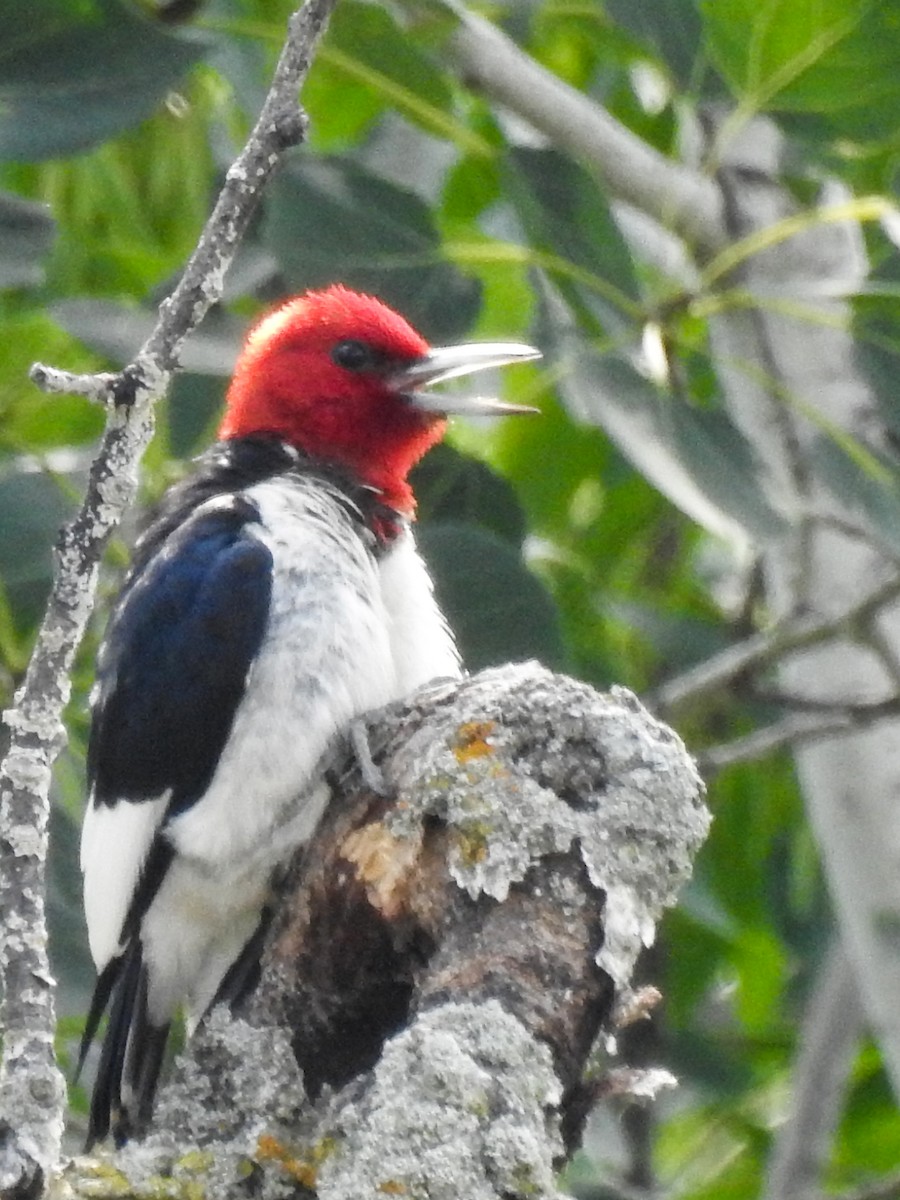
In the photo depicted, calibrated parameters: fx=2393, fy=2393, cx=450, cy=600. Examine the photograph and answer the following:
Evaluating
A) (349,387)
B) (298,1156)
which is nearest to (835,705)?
(349,387)

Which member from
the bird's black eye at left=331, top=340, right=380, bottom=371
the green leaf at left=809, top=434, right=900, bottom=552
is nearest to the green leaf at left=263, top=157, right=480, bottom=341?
the bird's black eye at left=331, top=340, right=380, bottom=371

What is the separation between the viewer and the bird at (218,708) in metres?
3.00

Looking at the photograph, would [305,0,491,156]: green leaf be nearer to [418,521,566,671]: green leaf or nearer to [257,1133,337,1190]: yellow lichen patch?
[418,521,566,671]: green leaf

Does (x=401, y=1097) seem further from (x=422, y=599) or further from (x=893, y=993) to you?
(x=893, y=993)

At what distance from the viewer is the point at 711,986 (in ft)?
17.3

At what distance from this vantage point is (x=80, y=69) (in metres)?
3.48

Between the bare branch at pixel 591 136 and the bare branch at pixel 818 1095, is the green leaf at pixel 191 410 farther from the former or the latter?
the bare branch at pixel 818 1095

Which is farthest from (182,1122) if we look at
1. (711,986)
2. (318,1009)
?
(711,986)

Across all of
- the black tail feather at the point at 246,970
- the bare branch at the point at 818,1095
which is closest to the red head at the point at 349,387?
the black tail feather at the point at 246,970

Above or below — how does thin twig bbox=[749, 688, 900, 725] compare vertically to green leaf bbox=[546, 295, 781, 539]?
below

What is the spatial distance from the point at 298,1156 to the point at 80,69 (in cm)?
181

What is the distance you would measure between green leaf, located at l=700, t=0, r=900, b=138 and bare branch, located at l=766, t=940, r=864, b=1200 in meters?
1.93

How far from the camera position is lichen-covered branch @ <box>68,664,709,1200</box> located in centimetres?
221

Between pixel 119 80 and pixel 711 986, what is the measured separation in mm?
2649
